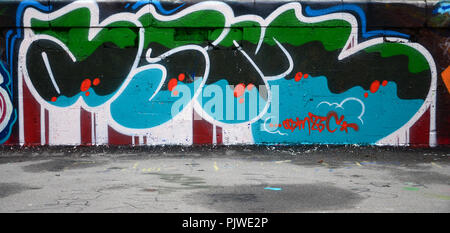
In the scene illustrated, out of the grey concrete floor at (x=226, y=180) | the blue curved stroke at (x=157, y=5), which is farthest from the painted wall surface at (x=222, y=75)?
the grey concrete floor at (x=226, y=180)

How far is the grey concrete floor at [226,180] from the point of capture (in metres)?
5.27

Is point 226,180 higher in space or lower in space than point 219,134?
lower

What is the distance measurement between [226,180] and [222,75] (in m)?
3.67

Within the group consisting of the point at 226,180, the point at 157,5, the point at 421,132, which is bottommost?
the point at 226,180

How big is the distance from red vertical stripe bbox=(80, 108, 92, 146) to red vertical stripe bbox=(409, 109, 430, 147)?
693 cm

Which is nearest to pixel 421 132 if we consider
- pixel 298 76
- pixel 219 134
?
pixel 298 76

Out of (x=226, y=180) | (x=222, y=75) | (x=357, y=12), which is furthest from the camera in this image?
(x=222, y=75)

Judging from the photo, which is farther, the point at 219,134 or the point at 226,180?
the point at 219,134

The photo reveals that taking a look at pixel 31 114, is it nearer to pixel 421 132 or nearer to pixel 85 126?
pixel 85 126

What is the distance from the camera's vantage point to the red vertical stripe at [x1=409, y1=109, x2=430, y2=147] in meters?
9.98

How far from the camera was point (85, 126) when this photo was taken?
10.0 metres

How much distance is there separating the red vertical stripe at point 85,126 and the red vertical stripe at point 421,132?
6.93 meters

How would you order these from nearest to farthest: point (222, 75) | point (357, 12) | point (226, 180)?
point (226, 180) < point (357, 12) < point (222, 75)
